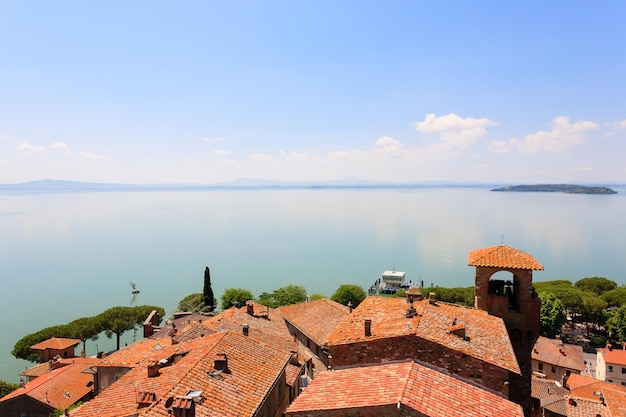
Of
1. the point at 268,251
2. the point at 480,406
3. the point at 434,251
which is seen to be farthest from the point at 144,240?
the point at 480,406

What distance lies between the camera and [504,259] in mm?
18266

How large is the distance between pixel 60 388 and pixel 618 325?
57707mm

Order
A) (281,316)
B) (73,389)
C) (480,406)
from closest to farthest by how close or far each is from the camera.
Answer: (480,406) < (73,389) < (281,316)

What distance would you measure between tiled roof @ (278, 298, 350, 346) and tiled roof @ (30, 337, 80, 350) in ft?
74.7

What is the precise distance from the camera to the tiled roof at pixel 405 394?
10.9m

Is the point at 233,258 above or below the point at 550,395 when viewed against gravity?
below

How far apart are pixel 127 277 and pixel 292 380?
8738 centimetres

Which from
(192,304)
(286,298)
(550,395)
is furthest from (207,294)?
(550,395)

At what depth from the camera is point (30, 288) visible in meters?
83.4

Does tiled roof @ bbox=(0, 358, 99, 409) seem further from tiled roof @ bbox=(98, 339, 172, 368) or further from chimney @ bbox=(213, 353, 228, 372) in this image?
chimney @ bbox=(213, 353, 228, 372)

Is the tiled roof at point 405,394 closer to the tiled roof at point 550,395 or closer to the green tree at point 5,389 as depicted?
the tiled roof at point 550,395

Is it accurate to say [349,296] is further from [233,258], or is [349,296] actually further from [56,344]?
[233,258]

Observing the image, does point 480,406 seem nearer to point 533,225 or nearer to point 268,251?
point 268,251

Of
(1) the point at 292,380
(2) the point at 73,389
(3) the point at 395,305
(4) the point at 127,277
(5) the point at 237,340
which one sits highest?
(3) the point at 395,305
